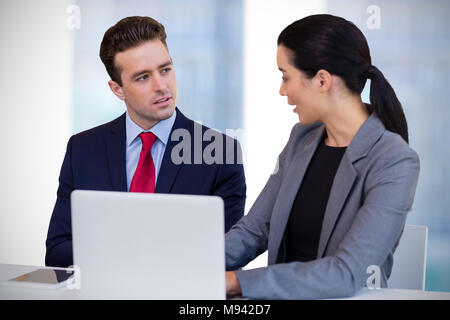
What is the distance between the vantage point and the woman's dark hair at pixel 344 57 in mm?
1993

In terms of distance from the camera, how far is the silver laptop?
1346mm

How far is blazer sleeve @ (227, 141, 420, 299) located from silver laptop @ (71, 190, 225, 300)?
0.89ft

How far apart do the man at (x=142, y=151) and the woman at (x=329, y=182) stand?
1.28 ft

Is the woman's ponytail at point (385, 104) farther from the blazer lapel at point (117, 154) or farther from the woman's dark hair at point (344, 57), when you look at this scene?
the blazer lapel at point (117, 154)

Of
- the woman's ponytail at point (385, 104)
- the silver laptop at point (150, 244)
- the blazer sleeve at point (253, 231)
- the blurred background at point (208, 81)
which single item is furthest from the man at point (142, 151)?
the blurred background at point (208, 81)

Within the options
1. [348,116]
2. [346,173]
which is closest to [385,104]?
[348,116]

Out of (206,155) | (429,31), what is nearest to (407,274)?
(206,155)

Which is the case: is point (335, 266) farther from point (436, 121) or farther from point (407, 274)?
point (436, 121)

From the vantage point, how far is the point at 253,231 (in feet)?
7.14

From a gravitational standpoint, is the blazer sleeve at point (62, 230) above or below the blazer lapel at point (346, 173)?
below

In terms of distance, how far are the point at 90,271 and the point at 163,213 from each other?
0.27 metres

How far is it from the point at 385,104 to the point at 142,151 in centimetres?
111

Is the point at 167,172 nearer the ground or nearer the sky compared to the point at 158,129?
nearer the ground

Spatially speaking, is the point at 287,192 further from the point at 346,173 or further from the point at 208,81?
the point at 208,81
